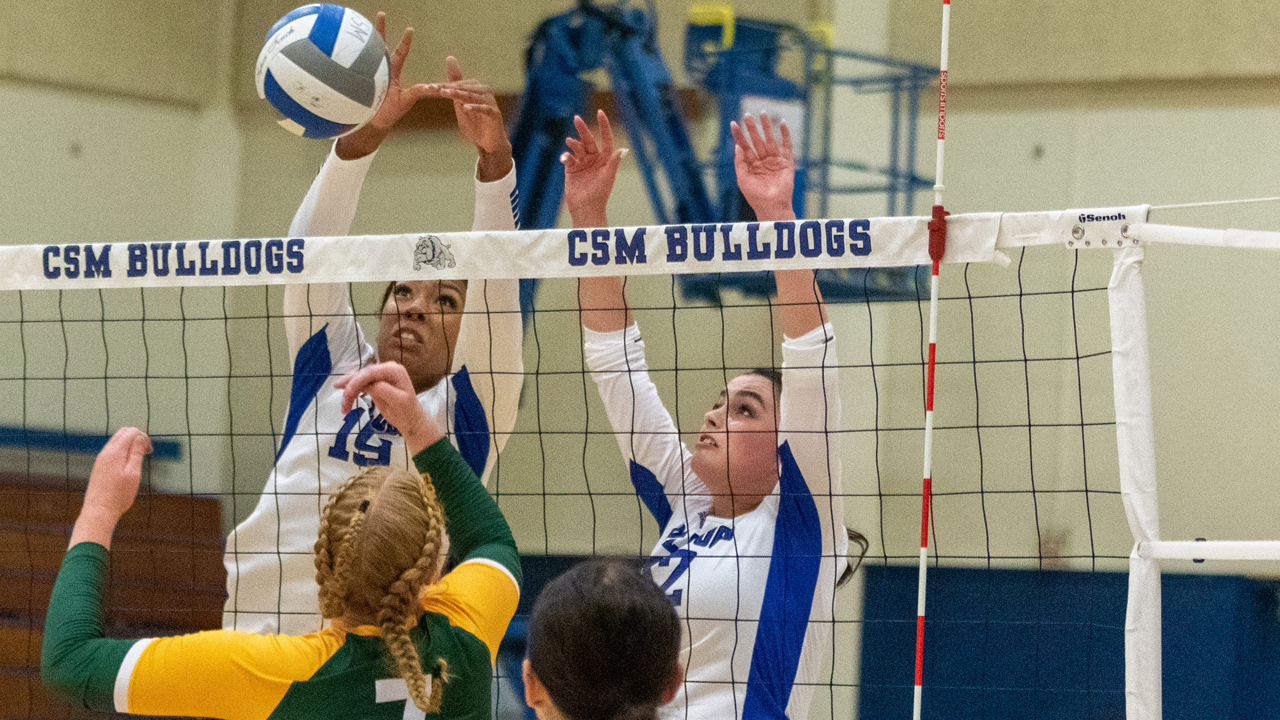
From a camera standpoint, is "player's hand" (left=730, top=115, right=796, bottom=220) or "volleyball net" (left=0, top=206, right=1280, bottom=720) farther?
"volleyball net" (left=0, top=206, right=1280, bottom=720)

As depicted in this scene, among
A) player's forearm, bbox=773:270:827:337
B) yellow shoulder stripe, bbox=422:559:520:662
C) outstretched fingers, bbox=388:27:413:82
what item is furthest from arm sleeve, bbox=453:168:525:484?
yellow shoulder stripe, bbox=422:559:520:662

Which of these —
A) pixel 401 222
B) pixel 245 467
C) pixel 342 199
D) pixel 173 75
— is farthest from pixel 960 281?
pixel 173 75

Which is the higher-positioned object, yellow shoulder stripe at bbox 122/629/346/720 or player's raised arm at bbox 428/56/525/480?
player's raised arm at bbox 428/56/525/480

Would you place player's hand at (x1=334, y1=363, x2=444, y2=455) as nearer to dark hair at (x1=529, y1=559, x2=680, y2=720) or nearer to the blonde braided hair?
the blonde braided hair

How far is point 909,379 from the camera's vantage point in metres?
6.00

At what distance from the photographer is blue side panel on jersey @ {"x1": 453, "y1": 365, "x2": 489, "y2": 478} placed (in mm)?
3291

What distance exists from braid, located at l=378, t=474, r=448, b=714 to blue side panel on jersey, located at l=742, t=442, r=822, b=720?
3.83ft

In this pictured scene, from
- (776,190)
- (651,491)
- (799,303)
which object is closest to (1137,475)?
(799,303)

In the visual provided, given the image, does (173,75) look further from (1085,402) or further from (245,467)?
(1085,402)

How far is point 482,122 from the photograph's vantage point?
3.21 metres

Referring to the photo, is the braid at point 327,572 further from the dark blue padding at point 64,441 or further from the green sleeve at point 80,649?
the dark blue padding at point 64,441

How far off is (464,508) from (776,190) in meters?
1.31

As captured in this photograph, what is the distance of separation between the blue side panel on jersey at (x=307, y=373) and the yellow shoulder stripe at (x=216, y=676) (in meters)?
1.63

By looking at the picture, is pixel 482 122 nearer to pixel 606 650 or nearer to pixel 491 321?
pixel 491 321
